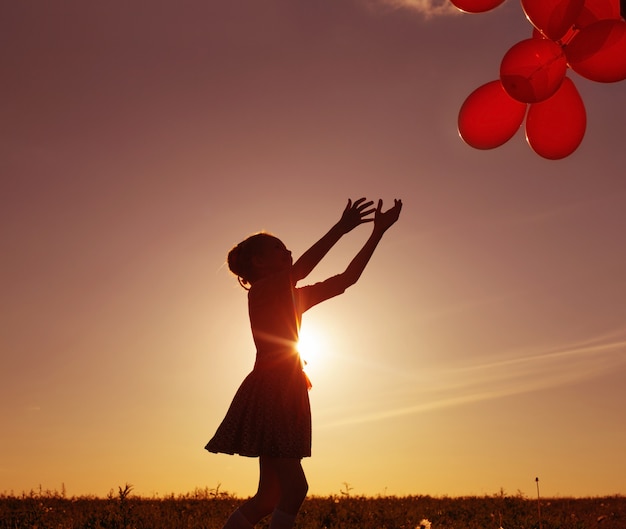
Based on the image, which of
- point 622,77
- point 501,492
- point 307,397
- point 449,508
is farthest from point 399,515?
point 622,77

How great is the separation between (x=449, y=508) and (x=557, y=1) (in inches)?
278

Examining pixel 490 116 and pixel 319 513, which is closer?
pixel 490 116

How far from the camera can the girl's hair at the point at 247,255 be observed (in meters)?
4.77

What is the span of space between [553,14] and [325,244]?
1845mm

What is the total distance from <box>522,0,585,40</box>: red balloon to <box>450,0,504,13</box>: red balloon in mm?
223

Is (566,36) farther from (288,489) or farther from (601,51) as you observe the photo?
(288,489)

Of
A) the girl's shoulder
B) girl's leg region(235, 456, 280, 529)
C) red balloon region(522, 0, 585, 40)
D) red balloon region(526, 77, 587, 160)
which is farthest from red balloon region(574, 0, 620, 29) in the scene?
girl's leg region(235, 456, 280, 529)

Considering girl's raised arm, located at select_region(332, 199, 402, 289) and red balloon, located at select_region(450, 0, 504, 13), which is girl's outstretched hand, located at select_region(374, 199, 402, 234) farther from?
red balloon, located at select_region(450, 0, 504, 13)

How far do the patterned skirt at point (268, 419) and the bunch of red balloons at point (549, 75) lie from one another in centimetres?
200

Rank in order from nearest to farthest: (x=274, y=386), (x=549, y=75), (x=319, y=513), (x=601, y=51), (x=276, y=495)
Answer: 1. (x=601, y=51)
2. (x=549, y=75)
3. (x=276, y=495)
4. (x=274, y=386)
5. (x=319, y=513)

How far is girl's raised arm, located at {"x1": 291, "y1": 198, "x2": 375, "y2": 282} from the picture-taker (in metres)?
4.51

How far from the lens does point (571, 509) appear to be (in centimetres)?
1109

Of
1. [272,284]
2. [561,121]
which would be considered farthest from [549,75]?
[272,284]

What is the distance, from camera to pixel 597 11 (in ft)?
14.4
